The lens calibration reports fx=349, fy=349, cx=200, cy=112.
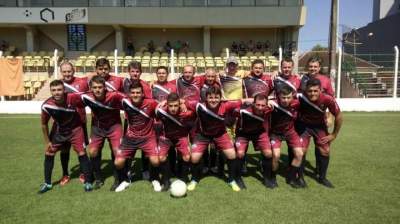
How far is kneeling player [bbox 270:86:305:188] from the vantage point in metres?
4.95

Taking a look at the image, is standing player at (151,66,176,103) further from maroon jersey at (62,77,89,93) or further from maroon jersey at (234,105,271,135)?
maroon jersey at (234,105,271,135)

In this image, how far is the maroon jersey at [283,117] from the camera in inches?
195

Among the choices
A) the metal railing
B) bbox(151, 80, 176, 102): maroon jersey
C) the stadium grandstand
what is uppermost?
the metal railing

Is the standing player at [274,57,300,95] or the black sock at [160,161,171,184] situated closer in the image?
the black sock at [160,161,171,184]

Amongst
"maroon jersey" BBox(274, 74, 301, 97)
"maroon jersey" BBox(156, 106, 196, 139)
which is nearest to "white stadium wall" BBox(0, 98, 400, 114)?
"maroon jersey" BBox(274, 74, 301, 97)

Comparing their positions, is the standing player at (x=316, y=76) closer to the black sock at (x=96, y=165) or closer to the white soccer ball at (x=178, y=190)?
the white soccer ball at (x=178, y=190)

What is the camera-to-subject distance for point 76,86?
5367mm

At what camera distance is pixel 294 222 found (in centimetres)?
377

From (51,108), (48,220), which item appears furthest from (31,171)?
(48,220)

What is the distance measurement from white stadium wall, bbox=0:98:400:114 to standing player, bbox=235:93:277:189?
30.0 feet

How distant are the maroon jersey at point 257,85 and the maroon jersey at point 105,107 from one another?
198cm

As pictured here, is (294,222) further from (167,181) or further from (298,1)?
(298,1)

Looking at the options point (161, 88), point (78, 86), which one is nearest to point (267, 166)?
point (161, 88)

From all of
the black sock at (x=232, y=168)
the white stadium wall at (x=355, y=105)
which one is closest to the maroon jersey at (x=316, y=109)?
the black sock at (x=232, y=168)
